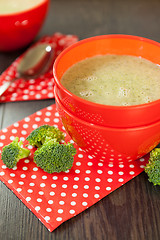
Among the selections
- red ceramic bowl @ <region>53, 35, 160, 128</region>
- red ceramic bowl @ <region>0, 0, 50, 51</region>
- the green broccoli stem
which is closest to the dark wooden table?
the green broccoli stem

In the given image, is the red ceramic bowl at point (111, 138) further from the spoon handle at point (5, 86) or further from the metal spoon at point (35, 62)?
the metal spoon at point (35, 62)

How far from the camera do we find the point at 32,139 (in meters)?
1.35

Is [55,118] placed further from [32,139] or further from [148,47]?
[148,47]

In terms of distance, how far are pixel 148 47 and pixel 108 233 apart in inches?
29.0

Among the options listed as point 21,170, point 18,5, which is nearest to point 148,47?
point 21,170

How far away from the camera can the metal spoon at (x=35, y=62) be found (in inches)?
70.6

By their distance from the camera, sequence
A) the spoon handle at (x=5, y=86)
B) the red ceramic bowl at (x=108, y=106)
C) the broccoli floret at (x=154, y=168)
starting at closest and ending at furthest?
1. the red ceramic bowl at (x=108, y=106)
2. the broccoli floret at (x=154, y=168)
3. the spoon handle at (x=5, y=86)

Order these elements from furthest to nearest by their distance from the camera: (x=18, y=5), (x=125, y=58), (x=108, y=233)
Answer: (x=18, y=5)
(x=125, y=58)
(x=108, y=233)

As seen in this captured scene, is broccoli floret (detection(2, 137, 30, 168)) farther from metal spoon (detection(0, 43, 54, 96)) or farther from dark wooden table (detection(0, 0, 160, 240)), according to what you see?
metal spoon (detection(0, 43, 54, 96))

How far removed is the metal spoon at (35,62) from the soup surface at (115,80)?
0.44m

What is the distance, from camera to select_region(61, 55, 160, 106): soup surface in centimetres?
121

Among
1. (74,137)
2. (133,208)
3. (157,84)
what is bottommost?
(133,208)

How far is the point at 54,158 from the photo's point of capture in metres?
1.25

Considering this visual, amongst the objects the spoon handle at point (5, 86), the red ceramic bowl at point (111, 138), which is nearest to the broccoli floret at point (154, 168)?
the red ceramic bowl at point (111, 138)
